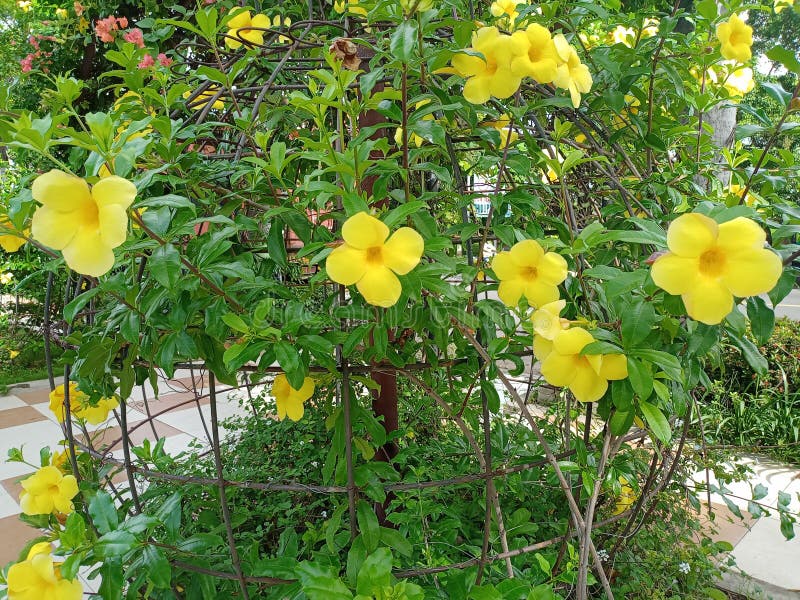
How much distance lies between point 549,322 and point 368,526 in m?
0.41

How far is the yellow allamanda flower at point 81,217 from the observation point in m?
0.47

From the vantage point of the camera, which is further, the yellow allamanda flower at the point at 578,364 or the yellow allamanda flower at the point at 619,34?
the yellow allamanda flower at the point at 619,34

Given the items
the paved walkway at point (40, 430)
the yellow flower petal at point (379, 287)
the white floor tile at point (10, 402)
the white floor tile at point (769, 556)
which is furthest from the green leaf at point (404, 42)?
the white floor tile at point (10, 402)

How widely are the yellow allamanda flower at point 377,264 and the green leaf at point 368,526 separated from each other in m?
0.39

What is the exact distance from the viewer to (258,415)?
1.82 m

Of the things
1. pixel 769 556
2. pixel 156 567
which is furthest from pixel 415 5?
pixel 769 556

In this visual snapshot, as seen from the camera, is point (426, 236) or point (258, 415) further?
point (258, 415)

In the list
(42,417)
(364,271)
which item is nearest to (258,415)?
(364,271)

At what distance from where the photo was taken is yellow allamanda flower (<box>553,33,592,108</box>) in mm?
654

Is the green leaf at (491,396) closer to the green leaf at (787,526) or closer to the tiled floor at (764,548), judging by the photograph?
the green leaf at (787,526)

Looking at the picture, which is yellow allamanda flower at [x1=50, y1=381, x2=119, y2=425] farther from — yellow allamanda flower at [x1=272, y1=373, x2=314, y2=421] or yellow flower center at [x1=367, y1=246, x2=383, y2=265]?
yellow flower center at [x1=367, y1=246, x2=383, y2=265]

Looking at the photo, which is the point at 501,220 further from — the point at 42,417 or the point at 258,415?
the point at 42,417

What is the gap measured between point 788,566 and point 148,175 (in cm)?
223

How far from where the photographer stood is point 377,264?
0.54 m
